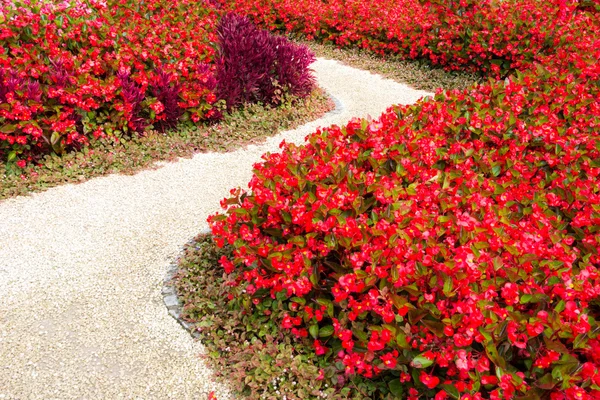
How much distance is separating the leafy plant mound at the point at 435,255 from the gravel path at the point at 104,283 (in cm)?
62

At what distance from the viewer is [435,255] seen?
256 cm

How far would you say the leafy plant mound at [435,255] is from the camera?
2256 mm

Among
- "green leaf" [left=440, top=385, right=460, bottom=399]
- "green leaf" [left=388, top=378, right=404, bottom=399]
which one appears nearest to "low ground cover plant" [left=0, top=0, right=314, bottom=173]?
"green leaf" [left=388, top=378, right=404, bottom=399]

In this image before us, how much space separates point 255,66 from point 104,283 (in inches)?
151

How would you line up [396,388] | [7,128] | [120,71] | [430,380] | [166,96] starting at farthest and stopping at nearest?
[166,96] → [120,71] → [7,128] → [396,388] → [430,380]

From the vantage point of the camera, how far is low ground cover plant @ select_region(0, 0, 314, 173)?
4.88 m

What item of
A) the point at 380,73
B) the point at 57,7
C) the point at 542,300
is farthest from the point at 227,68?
the point at 542,300

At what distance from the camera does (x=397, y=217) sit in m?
2.84

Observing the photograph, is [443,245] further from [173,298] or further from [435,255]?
[173,298]

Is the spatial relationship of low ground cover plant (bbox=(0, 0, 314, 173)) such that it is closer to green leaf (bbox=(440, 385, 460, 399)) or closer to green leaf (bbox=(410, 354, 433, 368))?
green leaf (bbox=(410, 354, 433, 368))

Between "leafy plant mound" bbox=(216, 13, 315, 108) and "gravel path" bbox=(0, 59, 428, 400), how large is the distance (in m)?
1.17

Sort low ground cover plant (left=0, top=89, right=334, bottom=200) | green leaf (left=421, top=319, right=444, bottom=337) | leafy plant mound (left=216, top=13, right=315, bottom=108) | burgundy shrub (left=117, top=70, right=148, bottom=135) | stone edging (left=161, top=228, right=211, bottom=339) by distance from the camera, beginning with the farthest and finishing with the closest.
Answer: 1. leafy plant mound (left=216, top=13, right=315, bottom=108)
2. burgundy shrub (left=117, top=70, right=148, bottom=135)
3. low ground cover plant (left=0, top=89, right=334, bottom=200)
4. stone edging (left=161, top=228, right=211, bottom=339)
5. green leaf (left=421, top=319, right=444, bottom=337)

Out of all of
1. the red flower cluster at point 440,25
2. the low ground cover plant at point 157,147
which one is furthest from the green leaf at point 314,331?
the red flower cluster at point 440,25

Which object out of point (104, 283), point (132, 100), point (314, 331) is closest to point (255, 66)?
point (132, 100)
